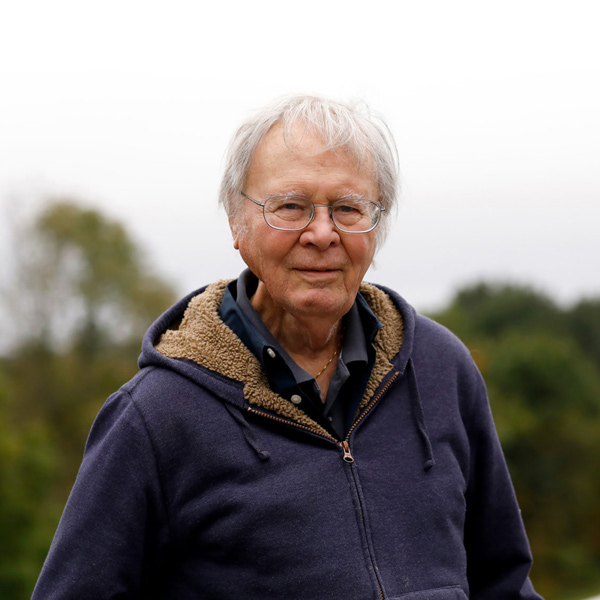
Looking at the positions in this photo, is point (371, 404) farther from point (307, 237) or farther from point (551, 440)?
point (551, 440)

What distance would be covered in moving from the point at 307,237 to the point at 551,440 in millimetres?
32102

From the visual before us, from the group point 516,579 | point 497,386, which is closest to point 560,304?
point 497,386

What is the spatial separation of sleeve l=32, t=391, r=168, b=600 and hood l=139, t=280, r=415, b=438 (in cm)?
18

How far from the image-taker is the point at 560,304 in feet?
125

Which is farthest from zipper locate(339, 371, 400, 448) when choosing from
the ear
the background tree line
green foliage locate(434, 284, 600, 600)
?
green foliage locate(434, 284, 600, 600)

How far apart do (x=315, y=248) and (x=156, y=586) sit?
878mm

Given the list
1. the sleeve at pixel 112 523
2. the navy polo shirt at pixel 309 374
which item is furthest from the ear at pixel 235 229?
the sleeve at pixel 112 523

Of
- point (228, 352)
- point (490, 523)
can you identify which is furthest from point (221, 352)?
point (490, 523)

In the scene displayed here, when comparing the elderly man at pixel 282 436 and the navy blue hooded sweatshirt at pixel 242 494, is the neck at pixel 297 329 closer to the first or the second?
the elderly man at pixel 282 436

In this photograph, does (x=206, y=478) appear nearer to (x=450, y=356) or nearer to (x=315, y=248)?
(x=315, y=248)

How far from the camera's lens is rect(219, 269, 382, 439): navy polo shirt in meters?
1.88

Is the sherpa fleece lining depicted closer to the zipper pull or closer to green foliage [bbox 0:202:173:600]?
the zipper pull

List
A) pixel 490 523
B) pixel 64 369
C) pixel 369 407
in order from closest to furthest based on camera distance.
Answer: pixel 369 407 → pixel 490 523 → pixel 64 369

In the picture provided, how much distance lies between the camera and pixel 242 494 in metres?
1.74
